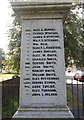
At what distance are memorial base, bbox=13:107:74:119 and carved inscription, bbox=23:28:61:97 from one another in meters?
0.33

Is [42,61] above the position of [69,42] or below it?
below

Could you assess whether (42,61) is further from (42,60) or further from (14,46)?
(14,46)

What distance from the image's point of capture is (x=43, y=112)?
336cm

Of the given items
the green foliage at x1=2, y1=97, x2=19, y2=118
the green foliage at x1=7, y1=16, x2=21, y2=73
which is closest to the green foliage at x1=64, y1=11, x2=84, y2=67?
the green foliage at x1=7, y1=16, x2=21, y2=73

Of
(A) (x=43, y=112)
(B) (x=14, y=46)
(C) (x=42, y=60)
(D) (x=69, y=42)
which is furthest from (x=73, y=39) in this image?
(A) (x=43, y=112)

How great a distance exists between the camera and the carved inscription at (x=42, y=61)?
11.6 feet

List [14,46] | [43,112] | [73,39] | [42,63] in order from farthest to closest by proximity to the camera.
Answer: [14,46]
[73,39]
[42,63]
[43,112]

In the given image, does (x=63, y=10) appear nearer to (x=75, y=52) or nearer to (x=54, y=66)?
(x=54, y=66)

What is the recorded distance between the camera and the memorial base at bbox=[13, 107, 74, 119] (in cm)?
332

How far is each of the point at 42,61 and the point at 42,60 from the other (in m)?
0.02

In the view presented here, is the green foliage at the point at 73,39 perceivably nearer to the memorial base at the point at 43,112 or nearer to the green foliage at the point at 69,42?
the green foliage at the point at 69,42

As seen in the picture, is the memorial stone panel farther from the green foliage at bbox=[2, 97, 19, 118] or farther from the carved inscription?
the green foliage at bbox=[2, 97, 19, 118]

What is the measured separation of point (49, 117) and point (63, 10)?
2.52 metres

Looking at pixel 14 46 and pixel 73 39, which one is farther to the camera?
pixel 14 46
